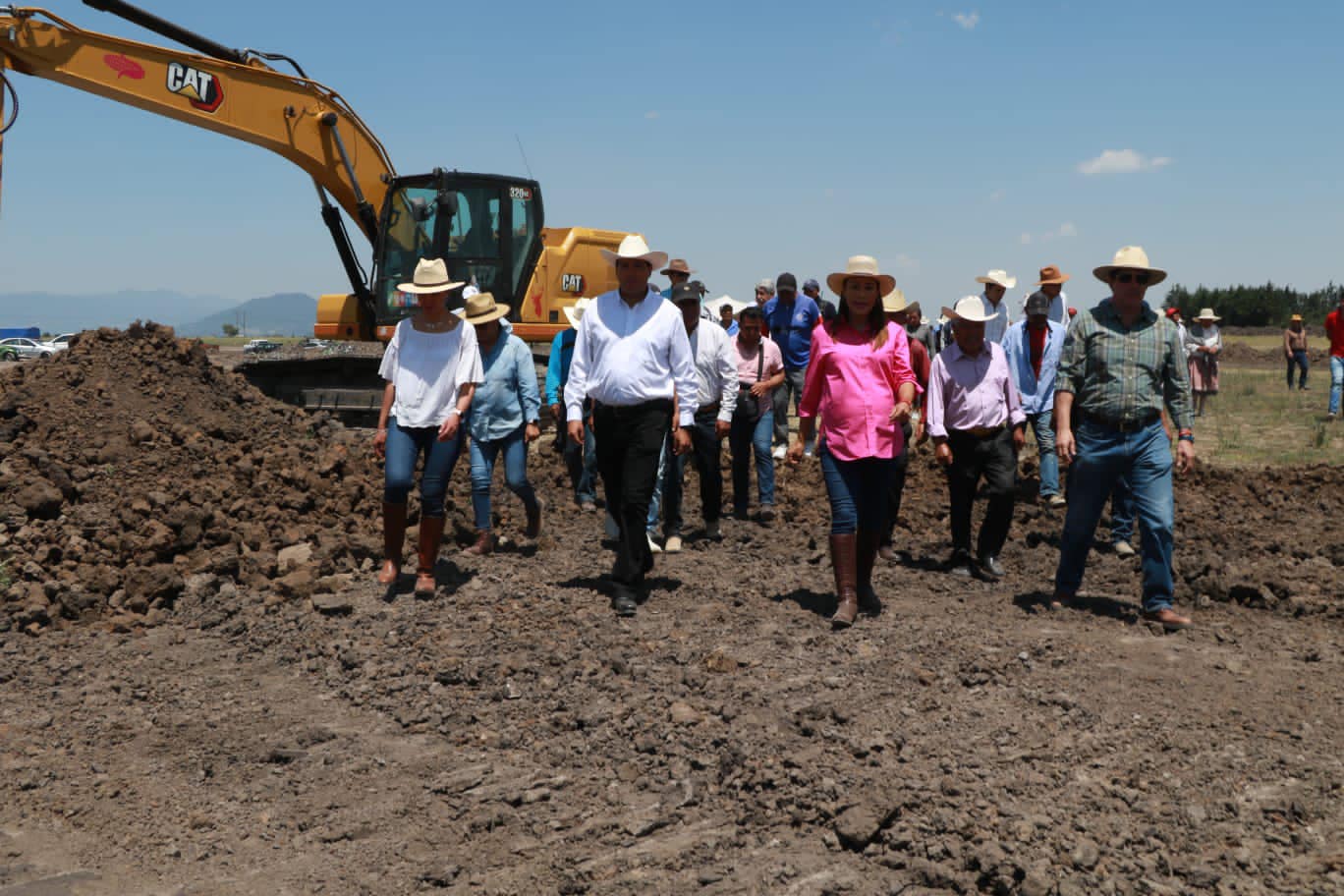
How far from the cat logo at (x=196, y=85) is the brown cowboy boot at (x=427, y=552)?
27.5 ft

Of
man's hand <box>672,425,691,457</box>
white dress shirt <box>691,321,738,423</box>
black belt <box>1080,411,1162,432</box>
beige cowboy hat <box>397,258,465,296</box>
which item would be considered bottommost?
man's hand <box>672,425,691,457</box>

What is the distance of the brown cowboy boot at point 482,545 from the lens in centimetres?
850

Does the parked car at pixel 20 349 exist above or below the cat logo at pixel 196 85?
below

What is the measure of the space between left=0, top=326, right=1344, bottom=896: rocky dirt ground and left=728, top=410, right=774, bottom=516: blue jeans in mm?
1043

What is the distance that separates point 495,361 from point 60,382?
5.14 m

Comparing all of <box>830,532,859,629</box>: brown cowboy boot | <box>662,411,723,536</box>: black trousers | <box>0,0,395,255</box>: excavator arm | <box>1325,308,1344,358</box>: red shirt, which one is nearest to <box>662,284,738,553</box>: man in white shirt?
<box>662,411,723,536</box>: black trousers

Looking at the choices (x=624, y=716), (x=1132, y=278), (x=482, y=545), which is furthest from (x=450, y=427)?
(x=1132, y=278)

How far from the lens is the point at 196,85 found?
44.2ft

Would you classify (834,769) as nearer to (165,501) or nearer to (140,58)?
(165,501)

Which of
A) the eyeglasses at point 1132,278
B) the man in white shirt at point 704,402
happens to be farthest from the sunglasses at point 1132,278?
the man in white shirt at point 704,402

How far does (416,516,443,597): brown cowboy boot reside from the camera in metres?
7.26

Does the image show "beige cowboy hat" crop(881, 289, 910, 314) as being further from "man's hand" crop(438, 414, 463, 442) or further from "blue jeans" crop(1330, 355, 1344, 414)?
"blue jeans" crop(1330, 355, 1344, 414)

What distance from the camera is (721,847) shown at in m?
4.11

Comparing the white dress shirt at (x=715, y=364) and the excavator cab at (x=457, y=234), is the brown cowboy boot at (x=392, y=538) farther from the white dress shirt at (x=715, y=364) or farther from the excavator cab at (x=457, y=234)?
the excavator cab at (x=457, y=234)
